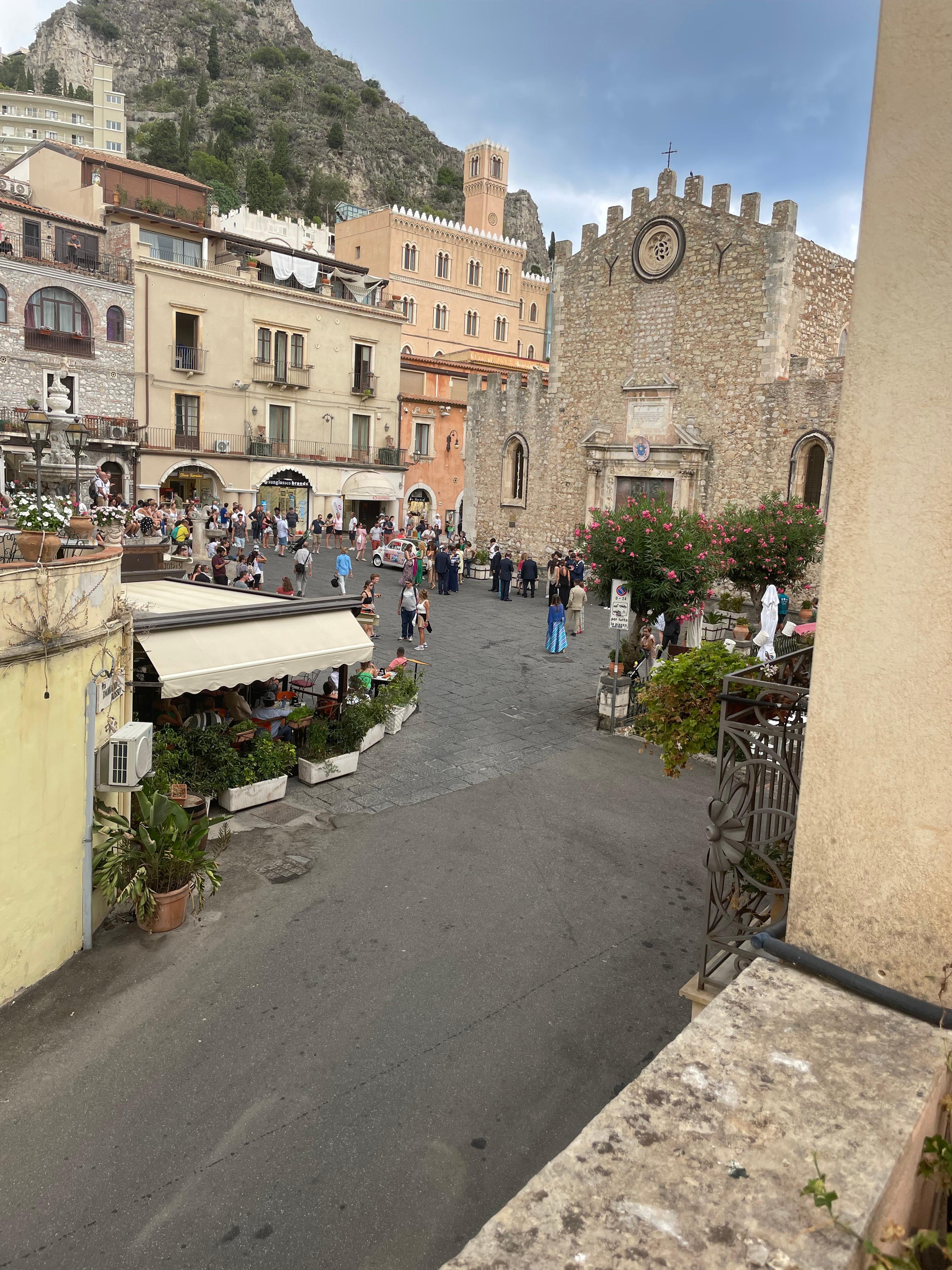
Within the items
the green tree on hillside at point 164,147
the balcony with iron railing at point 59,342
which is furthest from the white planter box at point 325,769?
the green tree on hillside at point 164,147

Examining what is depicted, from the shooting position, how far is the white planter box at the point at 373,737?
12.1 metres

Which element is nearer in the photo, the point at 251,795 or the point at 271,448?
the point at 251,795

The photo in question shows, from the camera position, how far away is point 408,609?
1767cm

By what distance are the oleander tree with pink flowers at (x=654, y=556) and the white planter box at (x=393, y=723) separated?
4.20m

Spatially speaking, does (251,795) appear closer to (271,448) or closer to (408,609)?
(408,609)

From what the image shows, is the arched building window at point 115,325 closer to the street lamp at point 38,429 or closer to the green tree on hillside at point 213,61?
the street lamp at point 38,429

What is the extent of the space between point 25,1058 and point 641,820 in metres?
6.69

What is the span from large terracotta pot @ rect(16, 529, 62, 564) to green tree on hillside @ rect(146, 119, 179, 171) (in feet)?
224

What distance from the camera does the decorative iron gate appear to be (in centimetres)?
364

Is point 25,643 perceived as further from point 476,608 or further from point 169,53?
point 169,53

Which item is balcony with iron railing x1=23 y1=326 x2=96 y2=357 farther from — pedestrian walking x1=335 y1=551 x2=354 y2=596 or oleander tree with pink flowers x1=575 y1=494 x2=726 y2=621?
oleander tree with pink flowers x1=575 y1=494 x2=726 y2=621

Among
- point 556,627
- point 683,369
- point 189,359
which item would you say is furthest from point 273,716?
point 189,359

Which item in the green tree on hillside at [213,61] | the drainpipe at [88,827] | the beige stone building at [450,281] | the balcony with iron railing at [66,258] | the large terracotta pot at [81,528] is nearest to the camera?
the drainpipe at [88,827]

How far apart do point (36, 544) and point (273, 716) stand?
201 inches
